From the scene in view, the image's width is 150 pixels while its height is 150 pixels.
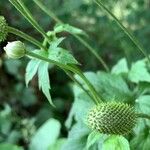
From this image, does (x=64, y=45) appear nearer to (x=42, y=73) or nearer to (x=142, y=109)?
(x=142, y=109)

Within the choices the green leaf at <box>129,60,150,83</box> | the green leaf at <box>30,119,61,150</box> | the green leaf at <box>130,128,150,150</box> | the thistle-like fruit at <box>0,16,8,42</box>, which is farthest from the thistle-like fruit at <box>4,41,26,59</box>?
the green leaf at <box>30,119,61,150</box>

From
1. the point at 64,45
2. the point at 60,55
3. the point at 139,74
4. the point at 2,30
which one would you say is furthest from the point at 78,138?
the point at 64,45

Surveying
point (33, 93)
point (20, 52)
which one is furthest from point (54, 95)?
point (20, 52)

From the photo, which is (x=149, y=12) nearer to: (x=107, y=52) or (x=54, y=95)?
(x=107, y=52)

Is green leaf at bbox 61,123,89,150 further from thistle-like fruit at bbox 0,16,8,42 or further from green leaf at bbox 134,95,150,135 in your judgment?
thistle-like fruit at bbox 0,16,8,42

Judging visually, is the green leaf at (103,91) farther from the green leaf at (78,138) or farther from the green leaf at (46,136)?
the green leaf at (46,136)

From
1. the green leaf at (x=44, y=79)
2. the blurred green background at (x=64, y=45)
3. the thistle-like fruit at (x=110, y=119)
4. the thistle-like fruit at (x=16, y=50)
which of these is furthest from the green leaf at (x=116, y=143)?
the blurred green background at (x=64, y=45)

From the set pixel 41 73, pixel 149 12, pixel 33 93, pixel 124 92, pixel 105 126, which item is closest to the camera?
pixel 105 126
